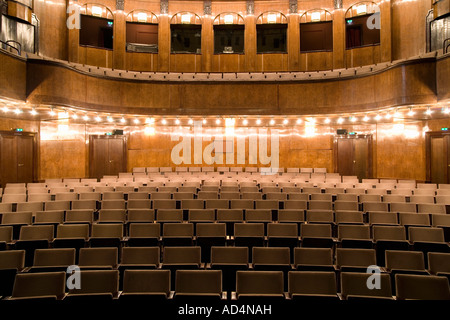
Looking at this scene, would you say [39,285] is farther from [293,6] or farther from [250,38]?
[293,6]

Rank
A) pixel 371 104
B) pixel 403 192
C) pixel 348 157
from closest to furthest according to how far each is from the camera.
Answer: pixel 403 192
pixel 371 104
pixel 348 157

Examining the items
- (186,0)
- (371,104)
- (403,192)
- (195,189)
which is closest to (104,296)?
(195,189)

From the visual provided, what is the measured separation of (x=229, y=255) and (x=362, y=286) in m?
1.71

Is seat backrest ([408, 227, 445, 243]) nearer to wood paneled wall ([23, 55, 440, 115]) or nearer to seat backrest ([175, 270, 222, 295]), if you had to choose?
seat backrest ([175, 270, 222, 295])

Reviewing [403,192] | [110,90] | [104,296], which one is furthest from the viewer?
[110,90]

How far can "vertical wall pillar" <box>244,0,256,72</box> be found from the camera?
14.0 meters

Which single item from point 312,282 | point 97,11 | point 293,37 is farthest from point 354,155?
point 97,11

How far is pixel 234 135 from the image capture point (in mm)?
14242

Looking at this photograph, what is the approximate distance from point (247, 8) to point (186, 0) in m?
2.83

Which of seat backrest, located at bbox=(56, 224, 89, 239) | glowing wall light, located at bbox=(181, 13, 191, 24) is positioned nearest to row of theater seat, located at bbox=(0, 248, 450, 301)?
seat backrest, located at bbox=(56, 224, 89, 239)

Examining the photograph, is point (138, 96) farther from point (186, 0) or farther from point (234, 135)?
point (186, 0)

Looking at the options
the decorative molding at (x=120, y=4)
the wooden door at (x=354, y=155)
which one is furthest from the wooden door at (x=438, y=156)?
the decorative molding at (x=120, y=4)

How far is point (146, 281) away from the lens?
3.68 metres

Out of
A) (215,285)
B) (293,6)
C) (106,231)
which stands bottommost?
(215,285)
